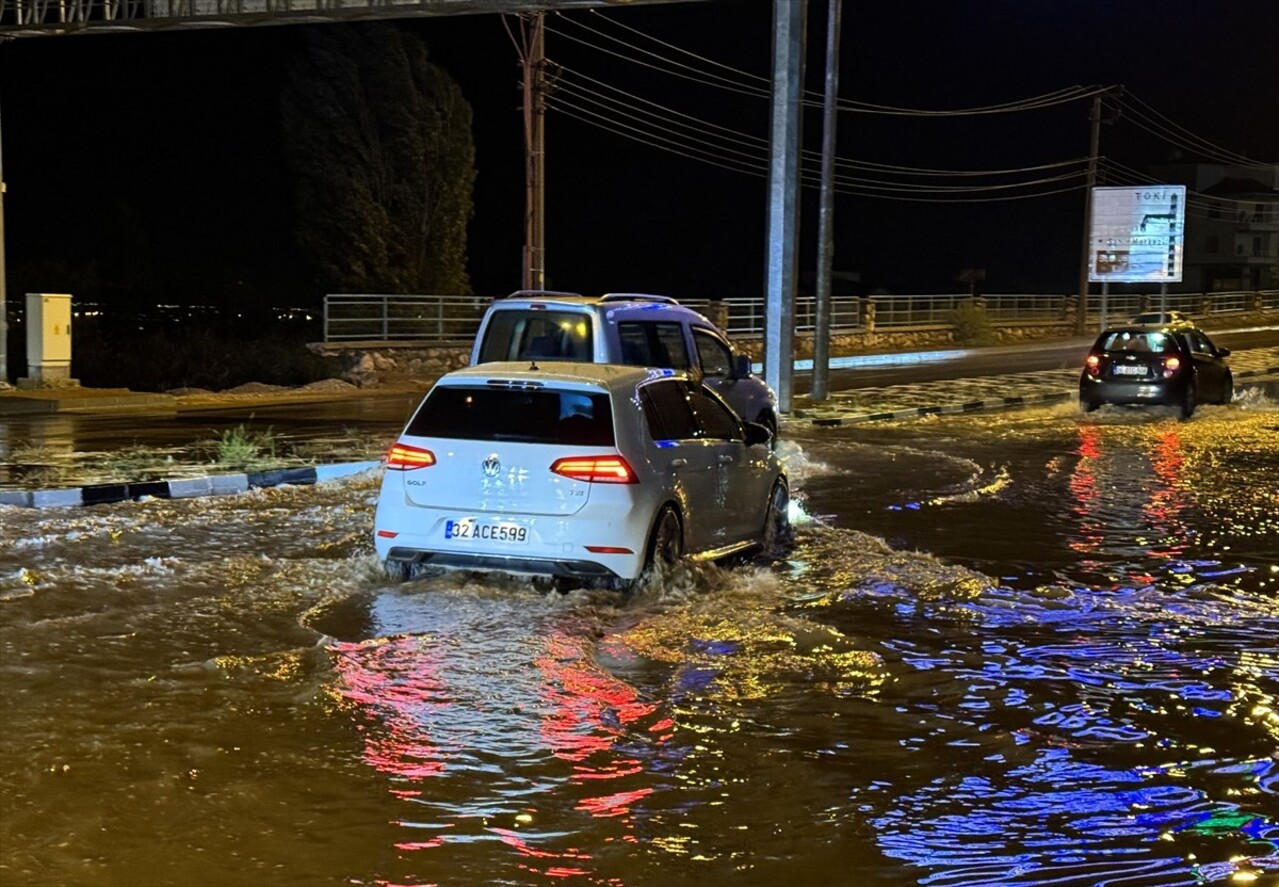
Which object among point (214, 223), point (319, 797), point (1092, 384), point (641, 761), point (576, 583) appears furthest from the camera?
point (214, 223)

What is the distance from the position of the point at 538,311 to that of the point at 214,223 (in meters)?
59.0

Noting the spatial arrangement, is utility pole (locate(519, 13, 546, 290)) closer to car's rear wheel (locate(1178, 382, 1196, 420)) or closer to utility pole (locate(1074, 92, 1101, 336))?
car's rear wheel (locate(1178, 382, 1196, 420))

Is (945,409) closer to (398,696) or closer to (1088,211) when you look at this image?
(398,696)

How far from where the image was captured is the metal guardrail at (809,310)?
33.2 m

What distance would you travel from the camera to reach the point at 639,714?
6.95 m

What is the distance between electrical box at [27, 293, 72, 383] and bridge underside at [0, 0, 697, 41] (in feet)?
14.2

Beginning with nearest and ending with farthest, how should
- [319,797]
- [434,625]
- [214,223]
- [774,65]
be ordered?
1. [319,797]
2. [434,625]
3. [774,65]
4. [214,223]

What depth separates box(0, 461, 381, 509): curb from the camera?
12930 mm

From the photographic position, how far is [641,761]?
628 cm

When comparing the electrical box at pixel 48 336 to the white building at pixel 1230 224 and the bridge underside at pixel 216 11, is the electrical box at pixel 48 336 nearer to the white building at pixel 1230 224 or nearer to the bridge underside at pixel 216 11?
the bridge underside at pixel 216 11

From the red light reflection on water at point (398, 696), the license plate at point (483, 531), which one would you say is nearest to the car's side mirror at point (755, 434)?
the license plate at point (483, 531)

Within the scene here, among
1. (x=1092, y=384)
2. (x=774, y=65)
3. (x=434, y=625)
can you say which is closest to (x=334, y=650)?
(x=434, y=625)

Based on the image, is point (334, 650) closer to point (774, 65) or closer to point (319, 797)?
point (319, 797)

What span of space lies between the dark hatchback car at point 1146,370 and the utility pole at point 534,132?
11.9m
